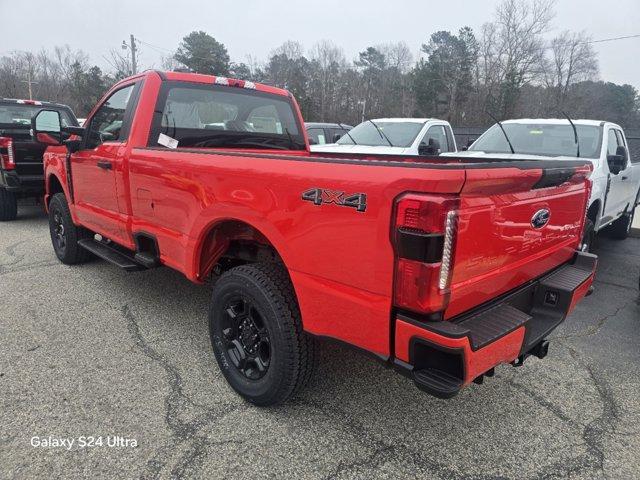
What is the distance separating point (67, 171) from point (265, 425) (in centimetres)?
368

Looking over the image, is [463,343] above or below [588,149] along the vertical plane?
below

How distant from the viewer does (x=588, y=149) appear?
18.9ft

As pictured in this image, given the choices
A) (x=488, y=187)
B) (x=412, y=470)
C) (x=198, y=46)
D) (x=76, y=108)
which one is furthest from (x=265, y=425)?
(x=76, y=108)

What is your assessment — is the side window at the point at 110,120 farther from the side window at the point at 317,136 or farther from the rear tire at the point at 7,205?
the side window at the point at 317,136

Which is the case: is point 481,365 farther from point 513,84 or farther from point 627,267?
point 513,84

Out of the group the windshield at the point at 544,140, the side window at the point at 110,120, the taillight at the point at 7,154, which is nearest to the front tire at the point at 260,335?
the side window at the point at 110,120

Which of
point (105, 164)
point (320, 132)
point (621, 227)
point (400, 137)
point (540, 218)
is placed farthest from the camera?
point (320, 132)

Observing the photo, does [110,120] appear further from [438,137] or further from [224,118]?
[438,137]

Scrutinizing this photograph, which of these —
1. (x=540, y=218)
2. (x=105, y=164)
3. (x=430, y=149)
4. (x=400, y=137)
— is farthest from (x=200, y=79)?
(x=400, y=137)

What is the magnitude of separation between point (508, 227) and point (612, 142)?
531 centimetres

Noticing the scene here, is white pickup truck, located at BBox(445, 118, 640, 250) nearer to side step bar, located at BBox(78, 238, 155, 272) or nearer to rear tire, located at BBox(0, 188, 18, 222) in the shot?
side step bar, located at BBox(78, 238, 155, 272)

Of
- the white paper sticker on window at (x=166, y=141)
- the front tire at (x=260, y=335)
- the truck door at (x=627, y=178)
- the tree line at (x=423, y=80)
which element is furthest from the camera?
the tree line at (x=423, y=80)

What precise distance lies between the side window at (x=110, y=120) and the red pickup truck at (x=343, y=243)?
0.04 metres

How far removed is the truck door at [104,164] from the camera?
12.2 ft
